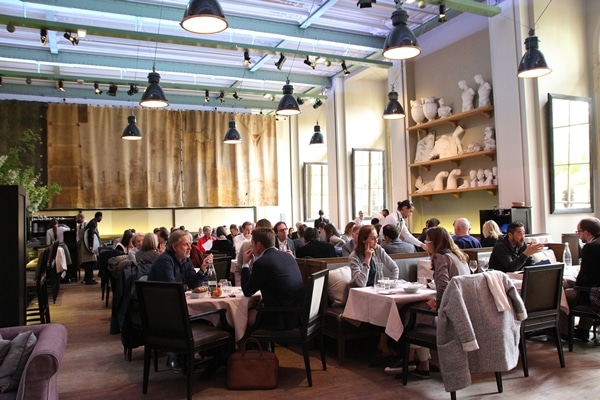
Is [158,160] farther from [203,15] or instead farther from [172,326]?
[172,326]

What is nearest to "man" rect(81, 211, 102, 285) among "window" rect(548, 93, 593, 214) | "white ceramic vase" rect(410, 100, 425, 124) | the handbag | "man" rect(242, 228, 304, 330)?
"white ceramic vase" rect(410, 100, 425, 124)

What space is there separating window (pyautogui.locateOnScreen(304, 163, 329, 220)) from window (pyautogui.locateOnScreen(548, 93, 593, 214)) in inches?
335

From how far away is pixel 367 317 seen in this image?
460 centimetres

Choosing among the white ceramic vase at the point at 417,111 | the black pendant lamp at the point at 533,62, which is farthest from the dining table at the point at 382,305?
the white ceramic vase at the point at 417,111

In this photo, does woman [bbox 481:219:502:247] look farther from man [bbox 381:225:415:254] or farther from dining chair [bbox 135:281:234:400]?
dining chair [bbox 135:281:234:400]

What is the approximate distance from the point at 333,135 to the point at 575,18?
5862 mm

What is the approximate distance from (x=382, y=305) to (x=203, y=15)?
10.2ft

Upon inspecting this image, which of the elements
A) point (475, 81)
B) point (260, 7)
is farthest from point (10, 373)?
point (475, 81)

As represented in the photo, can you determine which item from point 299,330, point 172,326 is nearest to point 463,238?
point 299,330

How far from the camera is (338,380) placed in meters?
4.39

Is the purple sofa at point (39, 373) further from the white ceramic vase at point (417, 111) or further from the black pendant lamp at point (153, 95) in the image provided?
the white ceramic vase at point (417, 111)

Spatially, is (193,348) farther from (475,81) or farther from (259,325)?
(475,81)

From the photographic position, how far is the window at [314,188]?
1576 cm

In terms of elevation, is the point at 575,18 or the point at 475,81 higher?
the point at 575,18
